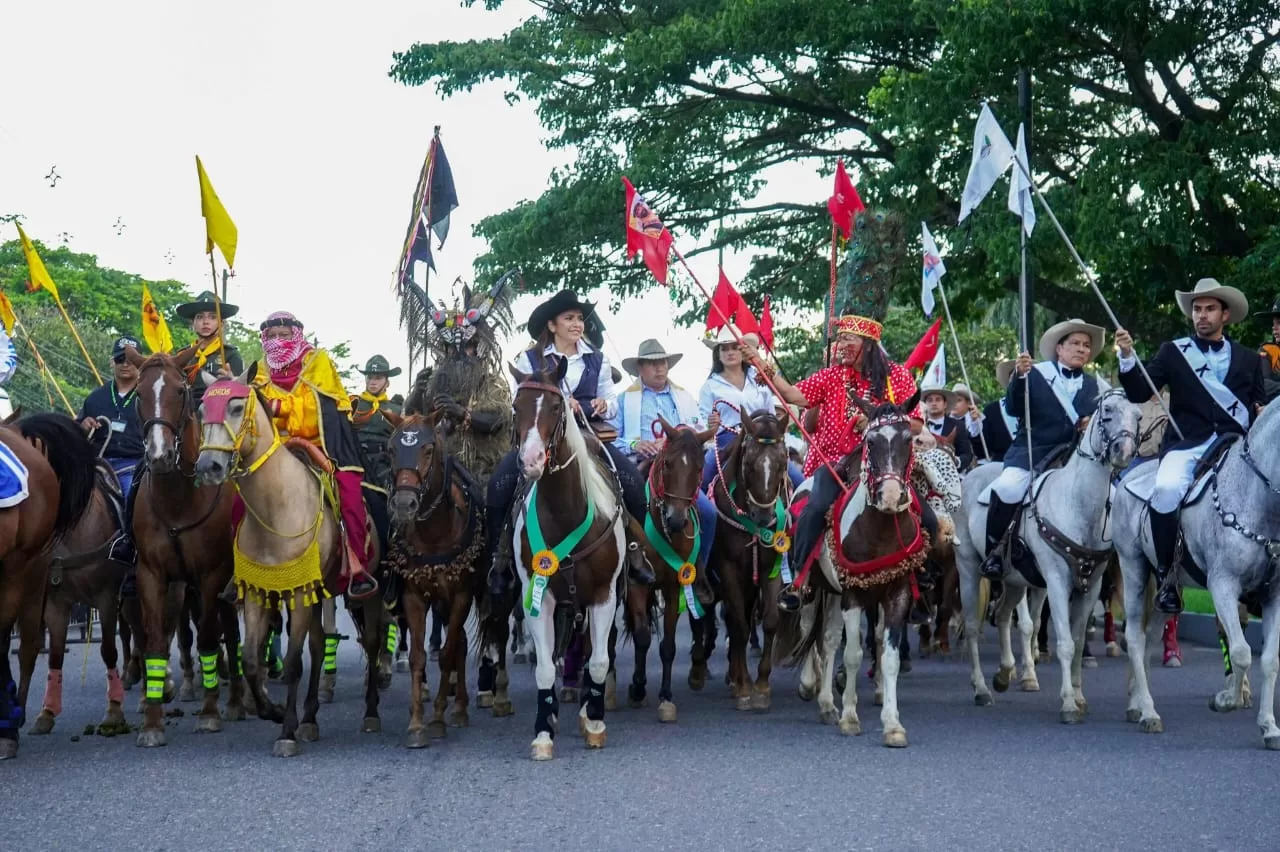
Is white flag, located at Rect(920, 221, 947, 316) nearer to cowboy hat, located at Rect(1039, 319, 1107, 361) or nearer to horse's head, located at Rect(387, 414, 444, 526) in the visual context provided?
cowboy hat, located at Rect(1039, 319, 1107, 361)

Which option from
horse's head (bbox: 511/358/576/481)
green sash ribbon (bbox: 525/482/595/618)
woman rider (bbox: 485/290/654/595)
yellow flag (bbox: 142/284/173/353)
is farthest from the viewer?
yellow flag (bbox: 142/284/173/353)

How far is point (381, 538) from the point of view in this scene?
11.6 m

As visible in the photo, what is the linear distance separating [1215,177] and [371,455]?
10.9 m

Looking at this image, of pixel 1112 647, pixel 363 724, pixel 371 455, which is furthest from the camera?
pixel 1112 647

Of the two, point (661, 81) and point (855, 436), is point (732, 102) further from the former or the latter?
point (855, 436)

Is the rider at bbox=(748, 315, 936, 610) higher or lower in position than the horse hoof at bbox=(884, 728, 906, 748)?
higher

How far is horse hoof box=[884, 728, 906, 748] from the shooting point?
392 inches

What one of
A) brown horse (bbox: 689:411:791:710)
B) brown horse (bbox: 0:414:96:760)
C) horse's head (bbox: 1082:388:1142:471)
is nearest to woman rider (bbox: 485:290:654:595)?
brown horse (bbox: 689:411:791:710)

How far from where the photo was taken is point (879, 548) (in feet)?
34.8

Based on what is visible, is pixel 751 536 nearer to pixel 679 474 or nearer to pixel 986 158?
pixel 679 474

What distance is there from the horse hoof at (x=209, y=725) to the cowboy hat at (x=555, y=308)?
3.48 m

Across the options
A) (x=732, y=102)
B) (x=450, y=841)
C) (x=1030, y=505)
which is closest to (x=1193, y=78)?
(x=732, y=102)

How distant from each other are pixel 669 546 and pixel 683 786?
3499mm

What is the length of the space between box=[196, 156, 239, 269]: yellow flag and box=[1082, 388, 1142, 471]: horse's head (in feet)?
19.0
